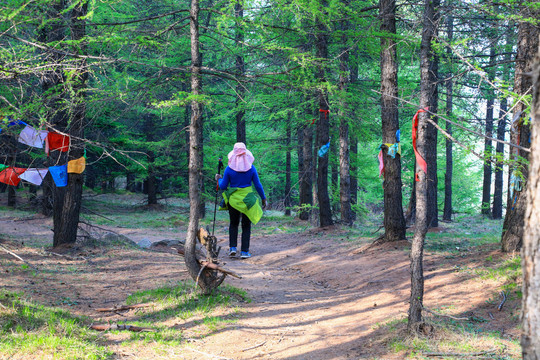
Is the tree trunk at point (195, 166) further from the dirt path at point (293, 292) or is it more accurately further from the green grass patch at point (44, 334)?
the green grass patch at point (44, 334)

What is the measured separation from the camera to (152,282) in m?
7.83

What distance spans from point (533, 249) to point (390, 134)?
769 cm

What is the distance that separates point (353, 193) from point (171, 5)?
13.3 metres

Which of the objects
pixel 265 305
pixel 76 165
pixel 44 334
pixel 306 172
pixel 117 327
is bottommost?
pixel 265 305

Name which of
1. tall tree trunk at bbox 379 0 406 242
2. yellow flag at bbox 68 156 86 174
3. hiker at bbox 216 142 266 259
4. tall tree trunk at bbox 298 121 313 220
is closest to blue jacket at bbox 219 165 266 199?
hiker at bbox 216 142 266 259

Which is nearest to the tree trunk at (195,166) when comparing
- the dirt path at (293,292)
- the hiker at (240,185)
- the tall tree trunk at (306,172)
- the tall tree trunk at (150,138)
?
the dirt path at (293,292)

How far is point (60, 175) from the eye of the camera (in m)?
9.88

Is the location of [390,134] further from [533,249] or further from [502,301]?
[533,249]

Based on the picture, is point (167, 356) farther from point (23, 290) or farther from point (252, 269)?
point (252, 269)

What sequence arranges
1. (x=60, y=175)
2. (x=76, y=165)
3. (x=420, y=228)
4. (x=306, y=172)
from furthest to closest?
(x=306, y=172) < (x=76, y=165) < (x=60, y=175) < (x=420, y=228)

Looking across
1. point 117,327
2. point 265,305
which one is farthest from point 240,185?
point 117,327

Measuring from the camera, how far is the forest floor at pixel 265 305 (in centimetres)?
477

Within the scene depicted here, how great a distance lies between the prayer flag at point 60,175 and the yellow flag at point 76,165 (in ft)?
0.43

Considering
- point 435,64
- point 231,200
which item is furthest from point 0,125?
point 435,64
